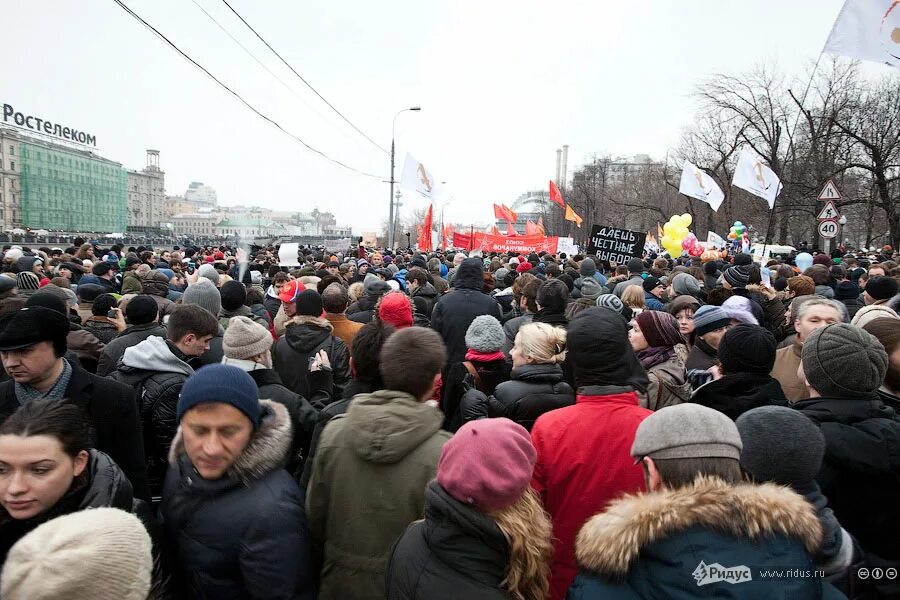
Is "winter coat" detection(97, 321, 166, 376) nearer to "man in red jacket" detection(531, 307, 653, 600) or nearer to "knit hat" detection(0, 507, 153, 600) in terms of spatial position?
"knit hat" detection(0, 507, 153, 600)

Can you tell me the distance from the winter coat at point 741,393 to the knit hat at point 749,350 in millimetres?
48

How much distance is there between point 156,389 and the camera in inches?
141

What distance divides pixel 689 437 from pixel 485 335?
281cm

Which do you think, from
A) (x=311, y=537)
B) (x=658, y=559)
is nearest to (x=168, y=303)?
(x=311, y=537)

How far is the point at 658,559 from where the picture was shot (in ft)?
5.39

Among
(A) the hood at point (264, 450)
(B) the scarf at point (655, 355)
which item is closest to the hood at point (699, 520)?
(A) the hood at point (264, 450)

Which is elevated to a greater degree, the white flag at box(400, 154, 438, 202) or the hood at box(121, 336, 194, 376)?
the white flag at box(400, 154, 438, 202)

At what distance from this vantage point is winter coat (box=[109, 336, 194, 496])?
3582mm

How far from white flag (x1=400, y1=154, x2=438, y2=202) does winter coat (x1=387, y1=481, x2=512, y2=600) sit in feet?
58.6

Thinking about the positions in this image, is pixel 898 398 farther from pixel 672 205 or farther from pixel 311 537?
pixel 672 205

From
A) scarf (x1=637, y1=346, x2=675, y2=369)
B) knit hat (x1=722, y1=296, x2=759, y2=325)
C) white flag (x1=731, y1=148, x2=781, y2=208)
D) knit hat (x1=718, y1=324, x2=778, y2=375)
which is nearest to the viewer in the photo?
knit hat (x1=718, y1=324, x2=778, y2=375)

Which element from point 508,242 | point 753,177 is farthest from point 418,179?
point 753,177

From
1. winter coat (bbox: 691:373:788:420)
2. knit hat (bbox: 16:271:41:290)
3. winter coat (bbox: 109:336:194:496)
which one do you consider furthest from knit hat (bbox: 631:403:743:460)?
knit hat (bbox: 16:271:41:290)

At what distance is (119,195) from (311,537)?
431 ft
